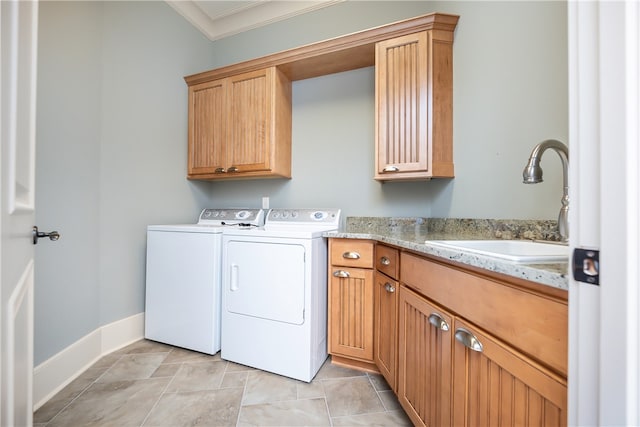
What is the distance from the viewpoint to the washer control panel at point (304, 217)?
6.75ft

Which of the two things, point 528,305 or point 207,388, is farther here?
point 207,388

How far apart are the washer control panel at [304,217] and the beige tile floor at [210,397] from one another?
3.37 feet

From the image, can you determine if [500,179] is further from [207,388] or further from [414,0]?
[207,388]

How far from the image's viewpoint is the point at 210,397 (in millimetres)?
1358

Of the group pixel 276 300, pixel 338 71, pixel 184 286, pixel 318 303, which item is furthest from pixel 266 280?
pixel 338 71

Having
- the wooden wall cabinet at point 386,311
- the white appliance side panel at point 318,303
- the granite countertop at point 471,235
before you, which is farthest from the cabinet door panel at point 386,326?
the white appliance side panel at point 318,303

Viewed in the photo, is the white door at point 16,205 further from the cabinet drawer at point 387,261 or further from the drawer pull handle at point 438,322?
the cabinet drawer at point 387,261

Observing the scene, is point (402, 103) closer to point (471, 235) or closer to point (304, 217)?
point (471, 235)

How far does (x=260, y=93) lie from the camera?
211 cm

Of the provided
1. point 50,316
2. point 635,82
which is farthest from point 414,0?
point 50,316

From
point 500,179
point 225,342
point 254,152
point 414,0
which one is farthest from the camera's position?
point 254,152

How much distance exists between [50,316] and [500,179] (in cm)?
256

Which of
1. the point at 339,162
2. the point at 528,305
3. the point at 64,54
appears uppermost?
the point at 64,54

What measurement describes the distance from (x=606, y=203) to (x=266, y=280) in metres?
1.50
